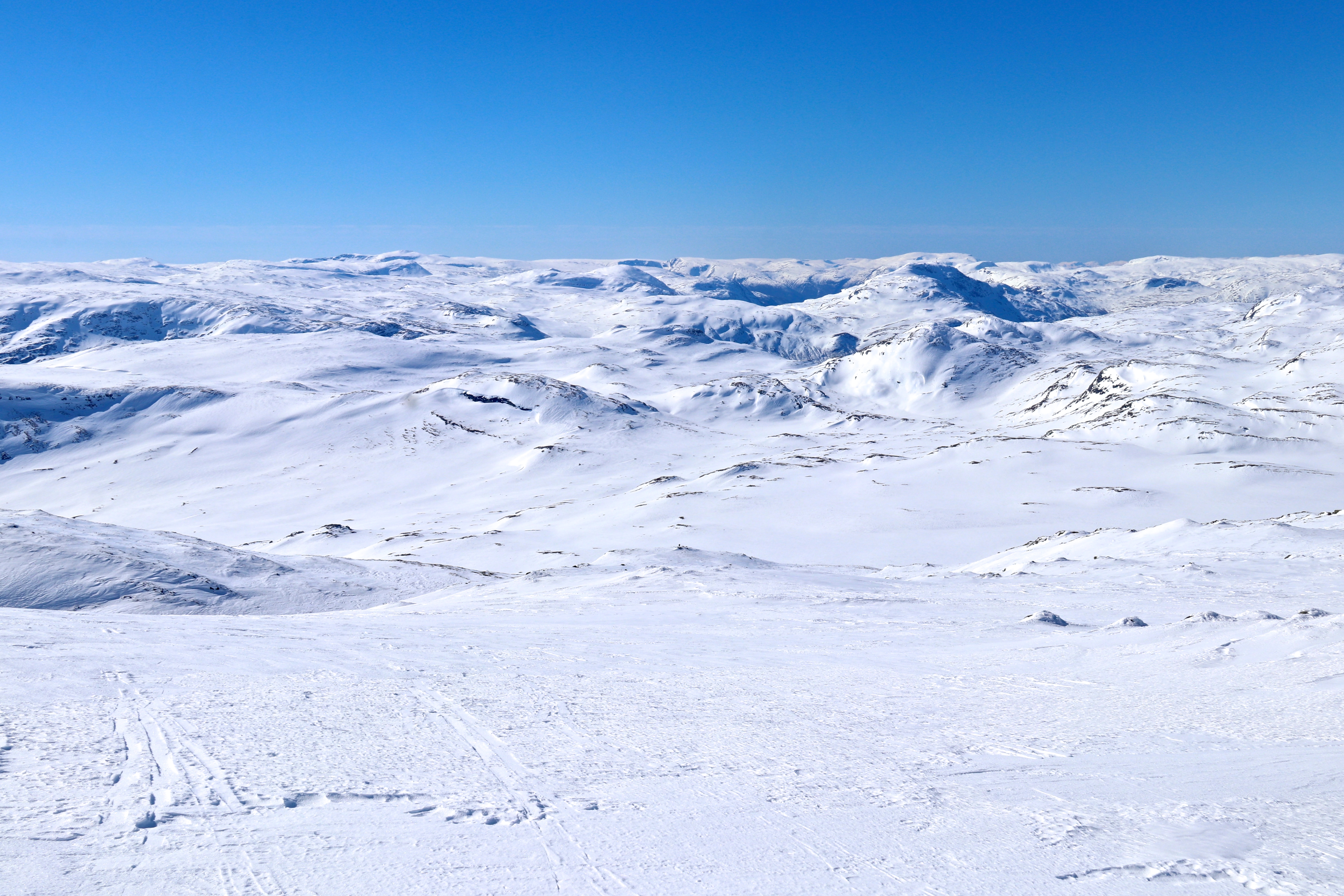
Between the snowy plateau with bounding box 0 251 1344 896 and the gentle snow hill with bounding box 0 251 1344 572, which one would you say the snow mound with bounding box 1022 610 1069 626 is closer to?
the snowy plateau with bounding box 0 251 1344 896

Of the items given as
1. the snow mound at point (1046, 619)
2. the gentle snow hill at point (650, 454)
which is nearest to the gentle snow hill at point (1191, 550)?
the gentle snow hill at point (650, 454)

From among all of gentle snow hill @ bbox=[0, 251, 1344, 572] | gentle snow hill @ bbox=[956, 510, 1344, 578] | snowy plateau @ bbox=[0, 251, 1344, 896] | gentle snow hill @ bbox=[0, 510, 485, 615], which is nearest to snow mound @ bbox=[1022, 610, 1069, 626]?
snowy plateau @ bbox=[0, 251, 1344, 896]

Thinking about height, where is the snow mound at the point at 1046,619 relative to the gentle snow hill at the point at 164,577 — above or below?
above

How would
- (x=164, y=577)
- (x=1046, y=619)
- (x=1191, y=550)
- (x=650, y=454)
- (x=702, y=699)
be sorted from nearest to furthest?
(x=702, y=699), (x=1046, y=619), (x=164, y=577), (x=1191, y=550), (x=650, y=454)

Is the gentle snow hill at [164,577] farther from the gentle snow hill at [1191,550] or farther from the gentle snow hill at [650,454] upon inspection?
the gentle snow hill at [1191,550]

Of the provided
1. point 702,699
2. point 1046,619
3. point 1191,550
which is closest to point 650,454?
point 1191,550

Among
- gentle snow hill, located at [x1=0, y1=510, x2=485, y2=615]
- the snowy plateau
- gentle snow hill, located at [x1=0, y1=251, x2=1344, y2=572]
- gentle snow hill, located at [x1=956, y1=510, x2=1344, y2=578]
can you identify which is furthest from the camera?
gentle snow hill, located at [x1=0, y1=251, x2=1344, y2=572]

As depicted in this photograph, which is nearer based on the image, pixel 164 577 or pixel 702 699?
pixel 702 699

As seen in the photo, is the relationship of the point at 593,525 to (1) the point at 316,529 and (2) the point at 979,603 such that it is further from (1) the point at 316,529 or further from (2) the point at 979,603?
(2) the point at 979,603

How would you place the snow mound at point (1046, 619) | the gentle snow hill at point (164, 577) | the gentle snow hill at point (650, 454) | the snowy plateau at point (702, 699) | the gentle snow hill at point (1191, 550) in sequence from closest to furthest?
the snowy plateau at point (702, 699) < the snow mound at point (1046, 619) < the gentle snow hill at point (164, 577) < the gentle snow hill at point (1191, 550) < the gentle snow hill at point (650, 454)

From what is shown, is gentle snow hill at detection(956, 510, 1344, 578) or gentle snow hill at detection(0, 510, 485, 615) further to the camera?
gentle snow hill at detection(956, 510, 1344, 578)

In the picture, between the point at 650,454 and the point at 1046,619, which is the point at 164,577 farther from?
the point at 650,454
